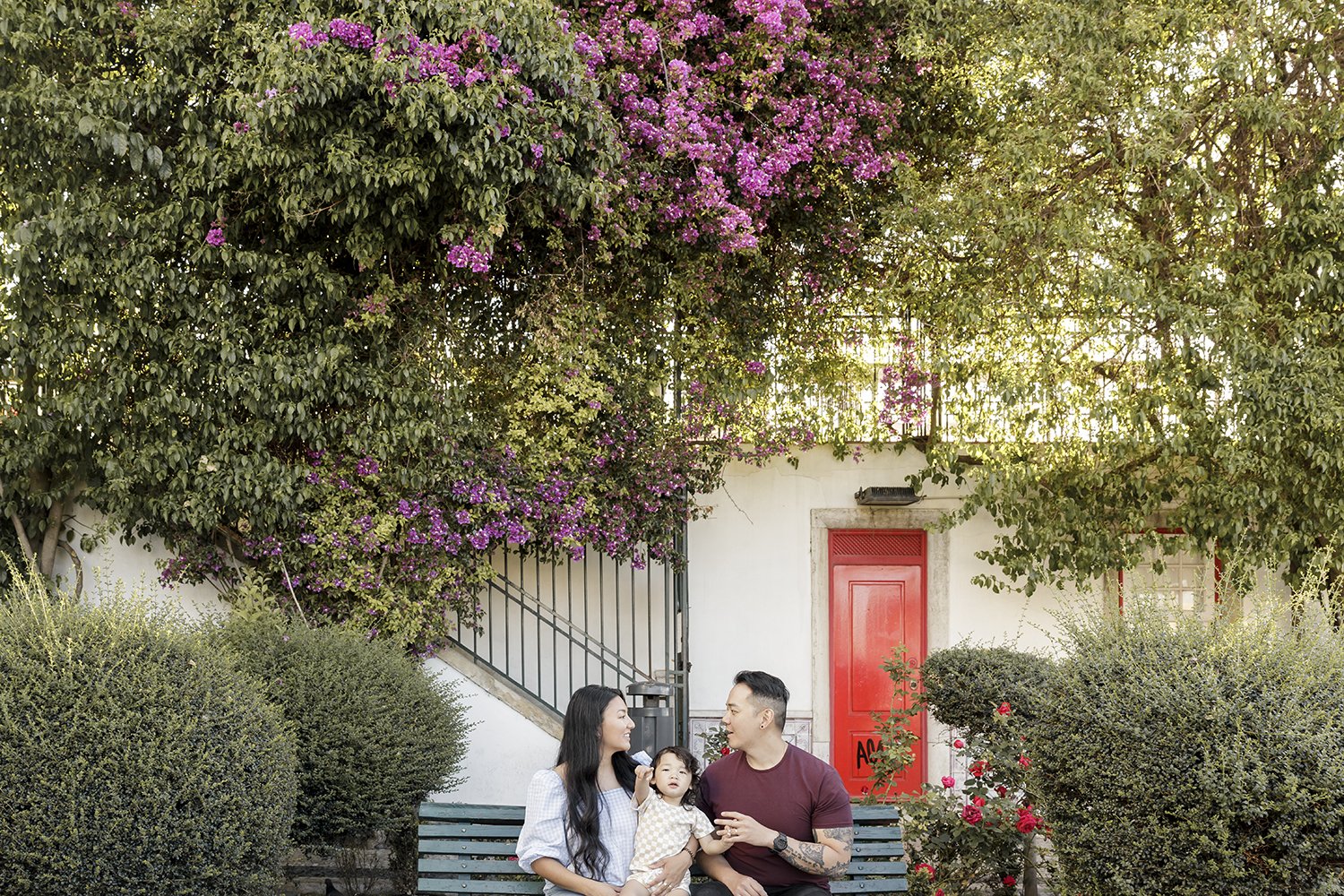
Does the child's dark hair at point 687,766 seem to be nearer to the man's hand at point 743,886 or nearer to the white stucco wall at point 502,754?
the man's hand at point 743,886

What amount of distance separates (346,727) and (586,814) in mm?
2109

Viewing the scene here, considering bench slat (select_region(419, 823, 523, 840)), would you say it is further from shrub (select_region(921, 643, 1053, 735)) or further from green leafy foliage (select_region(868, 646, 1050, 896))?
shrub (select_region(921, 643, 1053, 735))

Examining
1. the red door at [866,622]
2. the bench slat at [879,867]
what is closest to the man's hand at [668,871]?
the bench slat at [879,867]

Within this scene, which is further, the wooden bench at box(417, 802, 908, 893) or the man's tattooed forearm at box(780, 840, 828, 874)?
the wooden bench at box(417, 802, 908, 893)

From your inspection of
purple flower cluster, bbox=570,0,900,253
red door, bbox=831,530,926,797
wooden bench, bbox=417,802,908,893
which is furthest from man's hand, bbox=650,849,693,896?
red door, bbox=831,530,926,797

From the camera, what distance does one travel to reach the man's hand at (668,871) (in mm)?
4473

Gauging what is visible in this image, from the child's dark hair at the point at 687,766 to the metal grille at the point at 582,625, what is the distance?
470cm

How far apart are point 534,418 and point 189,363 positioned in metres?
2.51

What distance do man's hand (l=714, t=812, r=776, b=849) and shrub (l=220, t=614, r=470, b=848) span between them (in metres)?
2.50

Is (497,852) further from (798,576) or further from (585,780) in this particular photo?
(798,576)

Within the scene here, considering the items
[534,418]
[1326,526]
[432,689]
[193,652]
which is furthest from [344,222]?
[1326,526]

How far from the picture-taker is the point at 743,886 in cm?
452

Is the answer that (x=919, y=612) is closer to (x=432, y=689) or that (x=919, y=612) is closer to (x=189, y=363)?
(x=432, y=689)

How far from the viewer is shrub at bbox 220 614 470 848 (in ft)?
20.1
